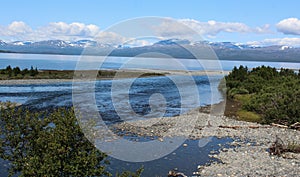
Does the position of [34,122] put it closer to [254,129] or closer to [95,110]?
[254,129]

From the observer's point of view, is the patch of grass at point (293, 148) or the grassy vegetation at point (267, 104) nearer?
the patch of grass at point (293, 148)

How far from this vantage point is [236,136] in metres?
25.7

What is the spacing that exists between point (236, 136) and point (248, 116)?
9500 mm

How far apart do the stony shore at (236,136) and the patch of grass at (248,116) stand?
73.6 inches

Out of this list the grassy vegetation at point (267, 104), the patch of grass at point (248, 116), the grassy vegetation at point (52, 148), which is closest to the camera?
the grassy vegetation at point (52, 148)

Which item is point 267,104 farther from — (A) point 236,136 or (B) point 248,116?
(A) point 236,136

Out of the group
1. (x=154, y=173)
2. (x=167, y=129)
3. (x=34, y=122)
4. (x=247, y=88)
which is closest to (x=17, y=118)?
(x=34, y=122)

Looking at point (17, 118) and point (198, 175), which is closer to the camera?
point (17, 118)

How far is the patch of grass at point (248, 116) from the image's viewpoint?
3304cm

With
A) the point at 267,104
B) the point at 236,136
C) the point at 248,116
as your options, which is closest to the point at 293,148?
the point at 236,136

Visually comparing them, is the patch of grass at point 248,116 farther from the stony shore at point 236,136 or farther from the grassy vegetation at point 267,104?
the stony shore at point 236,136

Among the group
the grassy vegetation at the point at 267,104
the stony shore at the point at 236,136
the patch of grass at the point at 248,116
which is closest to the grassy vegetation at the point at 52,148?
the stony shore at the point at 236,136

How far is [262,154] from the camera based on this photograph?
20.5 metres

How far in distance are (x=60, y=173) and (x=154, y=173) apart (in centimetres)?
743
